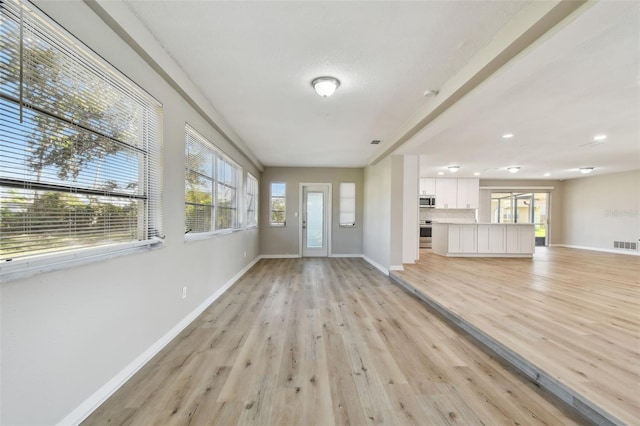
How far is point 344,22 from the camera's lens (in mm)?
1854

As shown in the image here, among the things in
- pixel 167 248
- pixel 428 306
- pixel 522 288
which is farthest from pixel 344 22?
pixel 522 288

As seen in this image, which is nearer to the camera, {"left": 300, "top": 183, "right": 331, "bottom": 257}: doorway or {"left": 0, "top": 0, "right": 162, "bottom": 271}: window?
{"left": 0, "top": 0, "right": 162, "bottom": 271}: window

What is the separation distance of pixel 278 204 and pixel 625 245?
10.1 metres

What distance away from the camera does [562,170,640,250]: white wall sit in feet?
25.0

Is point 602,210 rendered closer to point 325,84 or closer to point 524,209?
point 524,209

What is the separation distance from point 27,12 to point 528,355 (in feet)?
11.8

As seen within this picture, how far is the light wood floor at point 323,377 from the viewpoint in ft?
5.11

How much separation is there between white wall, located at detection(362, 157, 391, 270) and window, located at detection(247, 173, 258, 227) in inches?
111

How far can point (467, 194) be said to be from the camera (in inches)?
351

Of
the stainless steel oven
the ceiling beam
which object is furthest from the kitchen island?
the ceiling beam

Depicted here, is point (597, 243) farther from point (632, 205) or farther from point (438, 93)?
point (438, 93)

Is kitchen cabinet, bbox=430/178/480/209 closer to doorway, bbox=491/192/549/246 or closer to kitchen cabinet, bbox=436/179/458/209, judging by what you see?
kitchen cabinet, bbox=436/179/458/209

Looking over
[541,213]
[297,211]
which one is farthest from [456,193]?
[297,211]

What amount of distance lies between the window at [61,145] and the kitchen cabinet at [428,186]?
812cm
